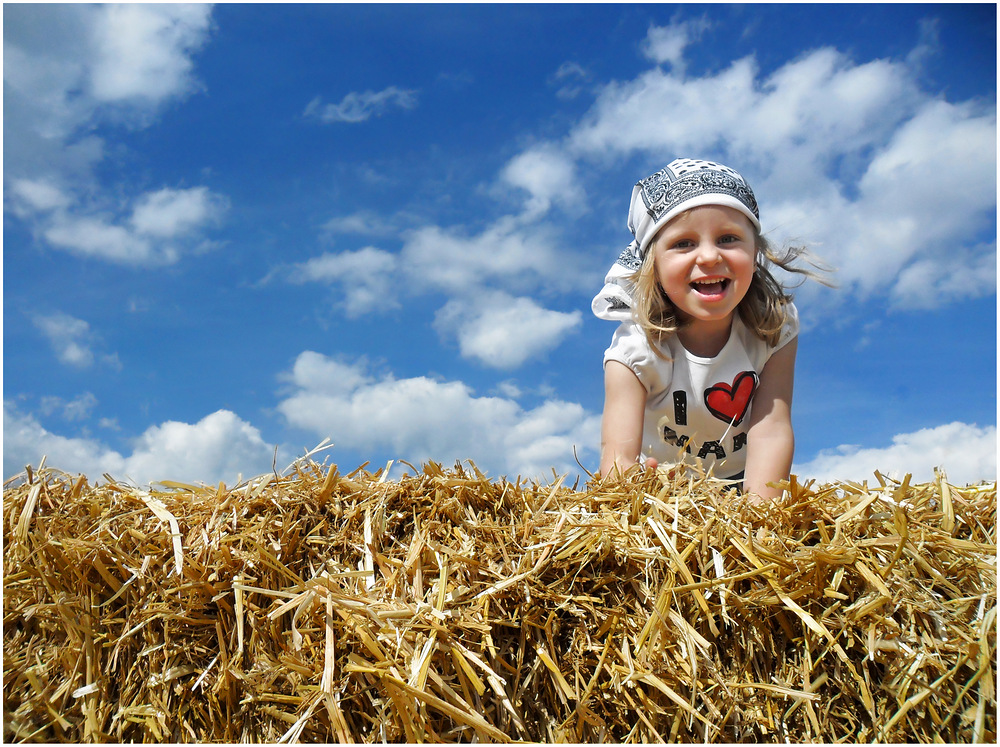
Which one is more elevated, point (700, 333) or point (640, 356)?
point (700, 333)

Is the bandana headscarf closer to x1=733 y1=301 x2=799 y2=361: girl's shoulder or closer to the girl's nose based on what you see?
the girl's nose

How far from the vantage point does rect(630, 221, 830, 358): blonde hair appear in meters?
2.35

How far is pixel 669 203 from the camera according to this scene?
226 cm

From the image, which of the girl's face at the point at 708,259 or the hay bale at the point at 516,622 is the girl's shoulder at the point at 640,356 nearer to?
the girl's face at the point at 708,259

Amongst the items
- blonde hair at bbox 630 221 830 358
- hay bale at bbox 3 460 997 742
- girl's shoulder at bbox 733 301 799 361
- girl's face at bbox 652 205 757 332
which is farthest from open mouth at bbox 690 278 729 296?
hay bale at bbox 3 460 997 742

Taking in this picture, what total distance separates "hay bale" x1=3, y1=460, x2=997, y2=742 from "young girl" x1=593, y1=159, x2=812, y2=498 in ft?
3.07

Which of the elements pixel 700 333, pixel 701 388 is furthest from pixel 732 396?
pixel 700 333

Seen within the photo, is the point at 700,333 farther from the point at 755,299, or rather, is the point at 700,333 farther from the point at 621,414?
the point at 621,414

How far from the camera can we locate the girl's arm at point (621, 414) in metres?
2.16

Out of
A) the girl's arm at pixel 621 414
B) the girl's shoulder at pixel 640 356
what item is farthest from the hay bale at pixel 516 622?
the girl's shoulder at pixel 640 356

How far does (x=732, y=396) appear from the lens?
2449 mm

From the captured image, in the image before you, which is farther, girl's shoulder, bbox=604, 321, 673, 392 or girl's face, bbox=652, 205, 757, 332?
girl's shoulder, bbox=604, 321, 673, 392

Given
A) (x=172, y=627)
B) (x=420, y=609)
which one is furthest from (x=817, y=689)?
(x=172, y=627)

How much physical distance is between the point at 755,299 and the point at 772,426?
0.53m
